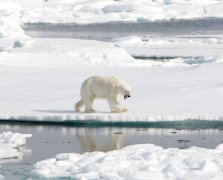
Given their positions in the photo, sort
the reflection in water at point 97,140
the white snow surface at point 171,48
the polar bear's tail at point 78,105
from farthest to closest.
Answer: the white snow surface at point 171,48 → the polar bear's tail at point 78,105 → the reflection in water at point 97,140

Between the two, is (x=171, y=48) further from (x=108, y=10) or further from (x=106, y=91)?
(x=108, y=10)

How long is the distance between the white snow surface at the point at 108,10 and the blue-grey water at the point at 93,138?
177 feet

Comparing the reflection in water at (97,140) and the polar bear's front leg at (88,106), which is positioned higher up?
the polar bear's front leg at (88,106)

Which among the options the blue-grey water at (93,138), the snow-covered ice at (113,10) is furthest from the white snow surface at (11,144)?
the snow-covered ice at (113,10)

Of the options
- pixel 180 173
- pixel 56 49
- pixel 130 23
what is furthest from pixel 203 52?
pixel 130 23

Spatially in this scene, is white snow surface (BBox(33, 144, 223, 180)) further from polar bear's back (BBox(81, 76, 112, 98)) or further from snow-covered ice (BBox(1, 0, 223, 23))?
snow-covered ice (BBox(1, 0, 223, 23))

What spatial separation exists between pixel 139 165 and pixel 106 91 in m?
3.89

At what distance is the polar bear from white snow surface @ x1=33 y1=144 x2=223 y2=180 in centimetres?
267

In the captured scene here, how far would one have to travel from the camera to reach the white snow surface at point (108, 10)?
6750cm

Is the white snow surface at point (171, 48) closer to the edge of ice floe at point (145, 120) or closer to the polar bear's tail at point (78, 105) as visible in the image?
the polar bear's tail at point (78, 105)

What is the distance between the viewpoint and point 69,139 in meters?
10.5

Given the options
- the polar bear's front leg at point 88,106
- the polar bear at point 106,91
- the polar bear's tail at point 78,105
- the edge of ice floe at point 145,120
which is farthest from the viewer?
the polar bear's tail at point 78,105

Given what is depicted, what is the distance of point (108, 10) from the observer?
72062mm

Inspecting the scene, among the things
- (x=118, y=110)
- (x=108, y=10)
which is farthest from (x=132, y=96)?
(x=108, y=10)
